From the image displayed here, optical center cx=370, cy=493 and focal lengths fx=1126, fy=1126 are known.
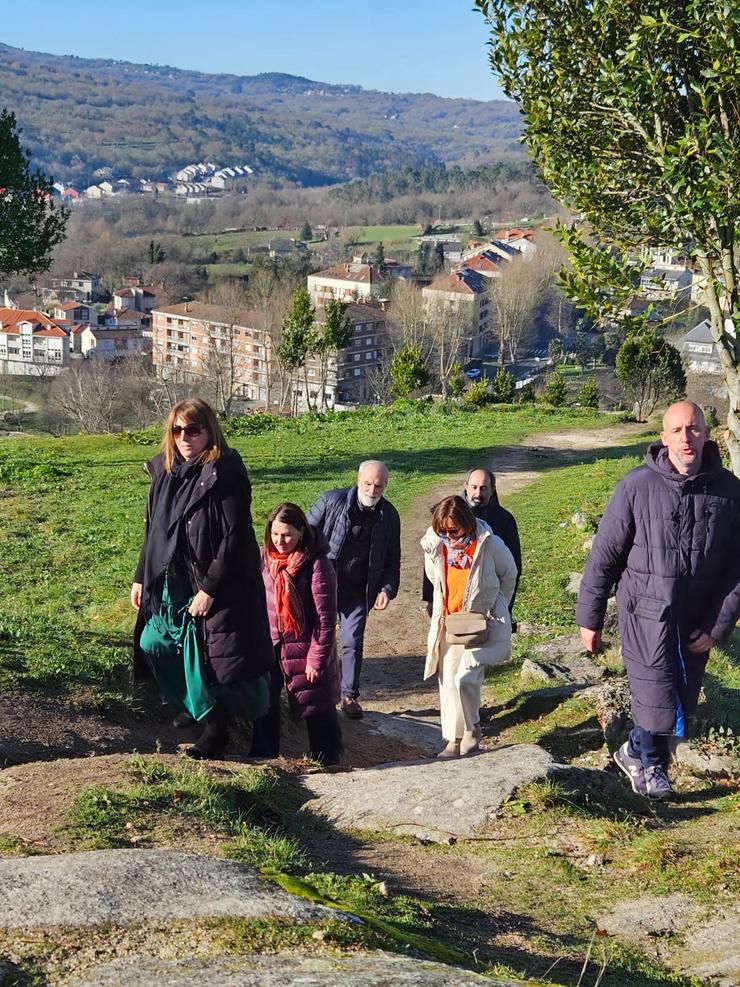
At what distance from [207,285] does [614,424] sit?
120m

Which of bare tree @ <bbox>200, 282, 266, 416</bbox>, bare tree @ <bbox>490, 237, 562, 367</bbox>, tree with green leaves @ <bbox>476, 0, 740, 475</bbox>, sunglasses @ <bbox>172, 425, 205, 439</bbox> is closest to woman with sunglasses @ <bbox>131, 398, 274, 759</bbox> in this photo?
sunglasses @ <bbox>172, 425, 205, 439</bbox>

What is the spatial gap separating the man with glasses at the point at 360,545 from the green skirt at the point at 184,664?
186cm

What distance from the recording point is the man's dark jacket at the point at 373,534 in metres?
8.24

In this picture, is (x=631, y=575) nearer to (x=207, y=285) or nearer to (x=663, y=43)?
A: (x=663, y=43)

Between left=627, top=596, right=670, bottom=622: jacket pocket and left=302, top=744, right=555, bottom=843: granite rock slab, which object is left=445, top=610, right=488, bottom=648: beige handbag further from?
left=627, top=596, right=670, bottom=622: jacket pocket

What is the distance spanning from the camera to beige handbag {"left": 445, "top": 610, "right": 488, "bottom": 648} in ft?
23.5

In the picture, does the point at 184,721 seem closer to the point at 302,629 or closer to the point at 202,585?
the point at 302,629

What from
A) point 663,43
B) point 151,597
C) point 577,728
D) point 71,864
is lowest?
point 577,728

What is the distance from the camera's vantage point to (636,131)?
11.8 metres

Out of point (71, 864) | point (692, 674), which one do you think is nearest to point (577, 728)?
point (692, 674)

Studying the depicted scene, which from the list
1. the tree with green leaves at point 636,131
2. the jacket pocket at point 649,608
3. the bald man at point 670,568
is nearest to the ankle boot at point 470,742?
the bald man at point 670,568

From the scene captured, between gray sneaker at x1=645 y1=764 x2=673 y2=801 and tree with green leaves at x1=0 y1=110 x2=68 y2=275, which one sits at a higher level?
tree with green leaves at x1=0 y1=110 x2=68 y2=275

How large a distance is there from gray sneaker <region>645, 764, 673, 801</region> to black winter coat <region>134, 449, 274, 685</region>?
7.38 ft

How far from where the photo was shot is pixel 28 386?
102 metres
